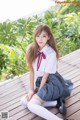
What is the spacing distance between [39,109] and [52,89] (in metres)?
0.23

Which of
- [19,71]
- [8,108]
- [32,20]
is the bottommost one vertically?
[19,71]

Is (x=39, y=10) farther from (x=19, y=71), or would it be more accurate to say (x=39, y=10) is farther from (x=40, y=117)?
(x=40, y=117)

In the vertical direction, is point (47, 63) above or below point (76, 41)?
above

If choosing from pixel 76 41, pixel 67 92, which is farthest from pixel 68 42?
pixel 67 92

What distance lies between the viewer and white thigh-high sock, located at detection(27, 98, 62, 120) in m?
1.85

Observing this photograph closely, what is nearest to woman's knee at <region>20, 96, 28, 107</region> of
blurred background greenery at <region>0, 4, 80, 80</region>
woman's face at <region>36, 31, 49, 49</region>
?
woman's face at <region>36, 31, 49, 49</region>

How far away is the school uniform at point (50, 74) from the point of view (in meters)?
2.03

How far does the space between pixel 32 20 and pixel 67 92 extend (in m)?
2.25

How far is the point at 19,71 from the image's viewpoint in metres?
3.77

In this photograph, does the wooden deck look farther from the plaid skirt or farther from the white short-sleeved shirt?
the white short-sleeved shirt

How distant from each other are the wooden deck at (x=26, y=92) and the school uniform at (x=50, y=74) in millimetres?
152

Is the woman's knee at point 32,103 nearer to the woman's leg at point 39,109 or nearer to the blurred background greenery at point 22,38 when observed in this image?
the woman's leg at point 39,109

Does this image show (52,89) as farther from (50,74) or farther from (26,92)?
(26,92)

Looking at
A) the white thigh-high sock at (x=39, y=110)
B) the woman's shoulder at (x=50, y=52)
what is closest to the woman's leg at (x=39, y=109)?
the white thigh-high sock at (x=39, y=110)
